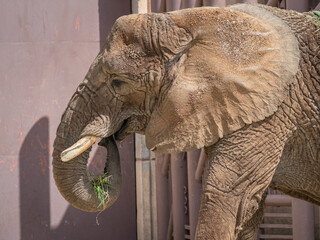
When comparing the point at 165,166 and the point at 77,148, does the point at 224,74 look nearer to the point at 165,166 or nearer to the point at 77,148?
the point at 77,148

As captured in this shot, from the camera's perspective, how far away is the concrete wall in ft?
22.0

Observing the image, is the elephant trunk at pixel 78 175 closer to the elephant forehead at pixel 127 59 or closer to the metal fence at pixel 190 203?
the elephant forehead at pixel 127 59

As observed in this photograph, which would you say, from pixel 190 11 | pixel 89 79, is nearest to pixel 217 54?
pixel 190 11

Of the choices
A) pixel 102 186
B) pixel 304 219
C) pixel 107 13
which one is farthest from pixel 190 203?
pixel 107 13

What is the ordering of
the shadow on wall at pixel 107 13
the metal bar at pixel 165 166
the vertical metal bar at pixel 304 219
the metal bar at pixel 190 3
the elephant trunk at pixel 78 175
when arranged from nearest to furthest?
the elephant trunk at pixel 78 175 < the vertical metal bar at pixel 304 219 < the metal bar at pixel 190 3 < the metal bar at pixel 165 166 < the shadow on wall at pixel 107 13

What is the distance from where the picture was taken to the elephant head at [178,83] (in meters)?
3.40

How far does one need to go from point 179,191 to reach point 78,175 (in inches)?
88.9

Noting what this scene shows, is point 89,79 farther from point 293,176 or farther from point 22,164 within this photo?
point 22,164

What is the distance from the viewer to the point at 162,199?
631cm

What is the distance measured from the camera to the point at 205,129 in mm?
3447

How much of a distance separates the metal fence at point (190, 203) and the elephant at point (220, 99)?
116 centimetres

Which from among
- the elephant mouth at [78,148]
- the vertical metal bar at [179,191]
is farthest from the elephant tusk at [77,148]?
the vertical metal bar at [179,191]

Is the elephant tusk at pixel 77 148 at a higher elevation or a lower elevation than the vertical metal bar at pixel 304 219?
higher

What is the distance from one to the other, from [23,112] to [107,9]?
1.20 meters
